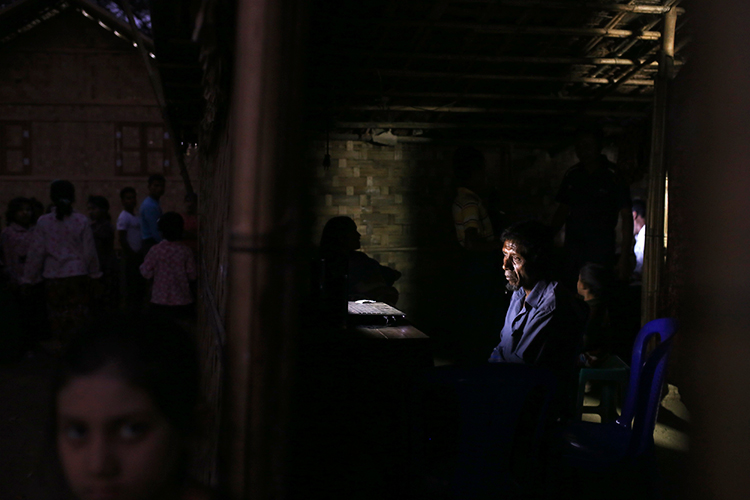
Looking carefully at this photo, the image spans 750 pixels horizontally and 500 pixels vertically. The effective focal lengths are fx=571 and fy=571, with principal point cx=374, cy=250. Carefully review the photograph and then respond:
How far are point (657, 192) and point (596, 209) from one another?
58 centimetres

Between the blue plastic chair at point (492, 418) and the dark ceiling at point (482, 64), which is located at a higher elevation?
the dark ceiling at point (482, 64)

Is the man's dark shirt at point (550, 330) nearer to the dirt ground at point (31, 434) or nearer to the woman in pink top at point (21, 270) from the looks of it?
the dirt ground at point (31, 434)

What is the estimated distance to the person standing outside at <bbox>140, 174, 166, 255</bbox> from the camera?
7.31 m

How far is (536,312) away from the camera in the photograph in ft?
8.36

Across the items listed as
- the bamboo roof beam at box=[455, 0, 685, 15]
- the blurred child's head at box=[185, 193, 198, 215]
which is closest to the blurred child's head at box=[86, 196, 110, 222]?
the blurred child's head at box=[185, 193, 198, 215]

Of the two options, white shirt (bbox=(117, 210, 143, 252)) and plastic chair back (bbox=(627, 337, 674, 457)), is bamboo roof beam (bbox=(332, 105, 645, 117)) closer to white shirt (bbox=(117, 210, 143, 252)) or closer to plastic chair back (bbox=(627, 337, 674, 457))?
white shirt (bbox=(117, 210, 143, 252))

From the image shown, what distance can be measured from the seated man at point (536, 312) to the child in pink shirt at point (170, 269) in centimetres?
378

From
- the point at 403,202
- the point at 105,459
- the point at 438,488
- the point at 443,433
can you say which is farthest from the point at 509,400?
the point at 403,202

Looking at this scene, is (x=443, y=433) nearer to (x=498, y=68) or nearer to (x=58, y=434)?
(x=58, y=434)

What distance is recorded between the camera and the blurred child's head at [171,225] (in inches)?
218

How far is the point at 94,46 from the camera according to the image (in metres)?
13.4

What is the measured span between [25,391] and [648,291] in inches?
212

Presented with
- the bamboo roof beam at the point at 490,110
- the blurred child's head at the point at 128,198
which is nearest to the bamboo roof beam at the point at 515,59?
the bamboo roof beam at the point at 490,110

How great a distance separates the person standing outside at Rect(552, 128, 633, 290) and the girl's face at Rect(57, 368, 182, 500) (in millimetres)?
4202
